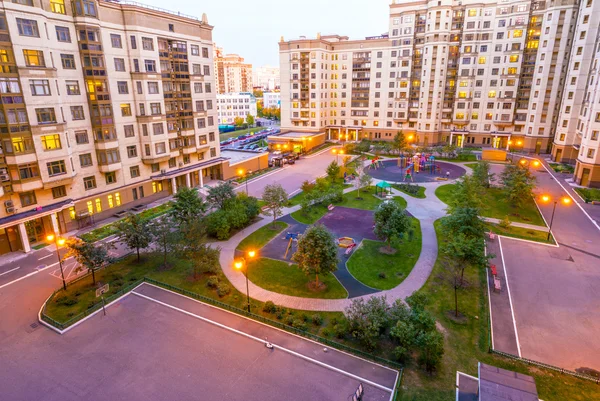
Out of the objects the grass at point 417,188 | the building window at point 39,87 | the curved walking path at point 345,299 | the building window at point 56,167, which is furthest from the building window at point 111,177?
the grass at point 417,188

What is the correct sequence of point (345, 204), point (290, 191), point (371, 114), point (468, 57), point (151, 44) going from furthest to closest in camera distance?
1. point (371, 114)
2. point (468, 57)
3. point (290, 191)
4. point (345, 204)
5. point (151, 44)

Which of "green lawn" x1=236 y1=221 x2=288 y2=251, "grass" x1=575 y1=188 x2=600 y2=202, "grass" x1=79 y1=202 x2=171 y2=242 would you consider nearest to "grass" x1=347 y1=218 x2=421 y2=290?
"green lawn" x1=236 y1=221 x2=288 y2=251

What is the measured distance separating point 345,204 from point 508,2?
6482 cm

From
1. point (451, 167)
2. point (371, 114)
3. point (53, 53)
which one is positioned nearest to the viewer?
point (53, 53)

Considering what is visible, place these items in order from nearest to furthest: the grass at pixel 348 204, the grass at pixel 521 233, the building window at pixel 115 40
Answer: the grass at pixel 521 233 < the building window at pixel 115 40 < the grass at pixel 348 204

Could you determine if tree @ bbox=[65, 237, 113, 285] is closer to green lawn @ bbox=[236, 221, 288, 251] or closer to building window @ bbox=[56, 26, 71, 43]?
green lawn @ bbox=[236, 221, 288, 251]

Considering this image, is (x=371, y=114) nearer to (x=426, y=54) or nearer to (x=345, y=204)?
(x=426, y=54)

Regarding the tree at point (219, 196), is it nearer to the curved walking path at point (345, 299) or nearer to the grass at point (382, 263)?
the curved walking path at point (345, 299)

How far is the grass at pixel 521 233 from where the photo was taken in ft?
122

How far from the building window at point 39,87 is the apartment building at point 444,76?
63.0 metres

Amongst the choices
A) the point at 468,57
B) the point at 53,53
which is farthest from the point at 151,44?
the point at 468,57

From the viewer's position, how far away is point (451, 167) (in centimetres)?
6962

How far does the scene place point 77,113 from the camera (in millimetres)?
38812

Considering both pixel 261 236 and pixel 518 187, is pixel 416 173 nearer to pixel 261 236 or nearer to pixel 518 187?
pixel 518 187
